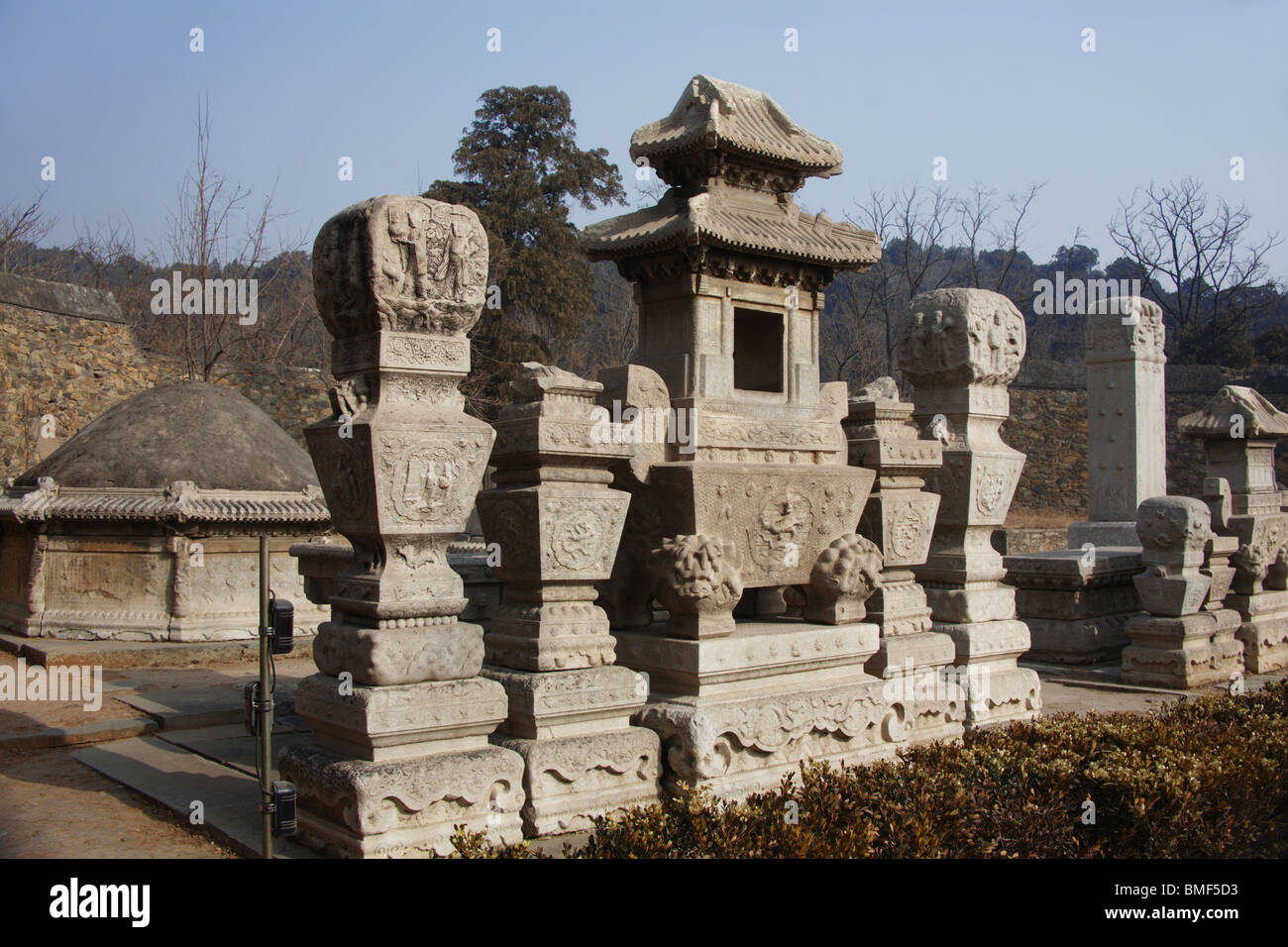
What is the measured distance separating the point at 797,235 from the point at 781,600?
2.25 m

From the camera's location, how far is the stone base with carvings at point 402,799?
12.9ft

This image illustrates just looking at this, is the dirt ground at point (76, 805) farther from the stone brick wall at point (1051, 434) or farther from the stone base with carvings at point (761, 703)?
the stone brick wall at point (1051, 434)

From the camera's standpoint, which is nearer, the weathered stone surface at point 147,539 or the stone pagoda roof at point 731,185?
the stone pagoda roof at point 731,185

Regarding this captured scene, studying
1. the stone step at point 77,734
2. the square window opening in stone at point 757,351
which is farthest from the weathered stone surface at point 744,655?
the stone step at point 77,734

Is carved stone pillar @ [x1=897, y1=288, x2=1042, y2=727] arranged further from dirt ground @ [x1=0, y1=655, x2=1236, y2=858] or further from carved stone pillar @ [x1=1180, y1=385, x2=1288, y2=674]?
carved stone pillar @ [x1=1180, y1=385, x2=1288, y2=674]

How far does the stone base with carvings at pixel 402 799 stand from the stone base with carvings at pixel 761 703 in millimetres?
875

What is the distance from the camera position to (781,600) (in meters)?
6.66

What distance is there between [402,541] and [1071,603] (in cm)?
697

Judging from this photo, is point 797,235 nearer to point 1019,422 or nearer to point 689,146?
point 689,146

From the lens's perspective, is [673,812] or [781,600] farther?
[781,600]

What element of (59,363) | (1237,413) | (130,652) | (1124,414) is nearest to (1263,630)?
(1237,413)

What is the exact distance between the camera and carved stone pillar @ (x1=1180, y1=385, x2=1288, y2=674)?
9.40m

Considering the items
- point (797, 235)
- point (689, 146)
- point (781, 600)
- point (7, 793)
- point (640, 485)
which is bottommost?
point (7, 793)

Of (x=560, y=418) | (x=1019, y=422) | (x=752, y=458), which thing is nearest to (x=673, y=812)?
(x=560, y=418)
